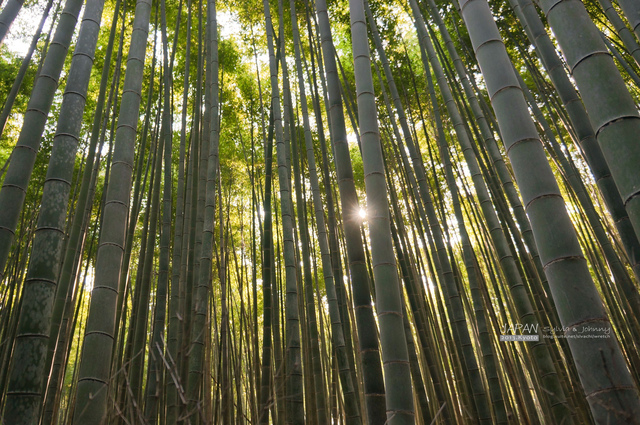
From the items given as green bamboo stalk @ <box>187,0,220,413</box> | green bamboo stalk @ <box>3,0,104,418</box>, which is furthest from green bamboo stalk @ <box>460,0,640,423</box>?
green bamboo stalk @ <box>3,0,104,418</box>

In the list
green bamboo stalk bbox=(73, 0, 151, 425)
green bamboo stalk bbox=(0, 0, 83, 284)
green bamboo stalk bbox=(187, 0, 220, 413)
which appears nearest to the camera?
green bamboo stalk bbox=(73, 0, 151, 425)

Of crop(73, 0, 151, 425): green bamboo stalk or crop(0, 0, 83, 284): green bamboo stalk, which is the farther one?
crop(0, 0, 83, 284): green bamboo stalk

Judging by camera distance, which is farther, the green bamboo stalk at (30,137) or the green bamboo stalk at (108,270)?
the green bamboo stalk at (30,137)

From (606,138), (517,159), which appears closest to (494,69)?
(517,159)

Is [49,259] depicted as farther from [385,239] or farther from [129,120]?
[385,239]

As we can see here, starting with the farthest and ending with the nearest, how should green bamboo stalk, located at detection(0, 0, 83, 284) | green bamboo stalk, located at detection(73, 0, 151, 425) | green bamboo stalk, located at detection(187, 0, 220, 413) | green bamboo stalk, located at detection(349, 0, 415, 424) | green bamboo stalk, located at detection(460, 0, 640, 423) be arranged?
green bamboo stalk, located at detection(187, 0, 220, 413), green bamboo stalk, located at detection(0, 0, 83, 284), green bamboo stalk, located at detection(73, 0, 151, 425), green bamboo stalk, located at detection(349, 0, 415, 424), green bamboo stalk, located at detection(460, 0, 640, 423)

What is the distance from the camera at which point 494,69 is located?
1.27 meters

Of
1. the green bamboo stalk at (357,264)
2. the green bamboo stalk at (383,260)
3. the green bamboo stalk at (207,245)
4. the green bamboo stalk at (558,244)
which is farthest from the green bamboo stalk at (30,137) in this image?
the green bamboo stalk at (558,244)

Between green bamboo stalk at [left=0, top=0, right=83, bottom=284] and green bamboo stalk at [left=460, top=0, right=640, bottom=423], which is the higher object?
green bamboo stalk at [left=0, top=0, right=83, bottom=284]

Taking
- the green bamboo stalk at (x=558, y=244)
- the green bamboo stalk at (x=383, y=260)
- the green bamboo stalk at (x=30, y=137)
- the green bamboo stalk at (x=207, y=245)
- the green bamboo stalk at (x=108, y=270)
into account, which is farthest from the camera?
the green bamboo stalk at (x=207, y=245)

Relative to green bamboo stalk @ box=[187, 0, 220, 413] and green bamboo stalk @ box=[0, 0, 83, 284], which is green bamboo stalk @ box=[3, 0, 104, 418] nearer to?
green bamboo stalk @ box=[0, 0, 83, 284]

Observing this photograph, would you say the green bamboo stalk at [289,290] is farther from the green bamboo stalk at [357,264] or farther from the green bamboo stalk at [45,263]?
the green bamboo stalk at [45,263]

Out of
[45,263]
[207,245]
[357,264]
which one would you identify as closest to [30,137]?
[45,263]

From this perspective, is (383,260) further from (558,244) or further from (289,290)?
(289,290)
